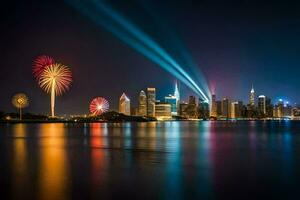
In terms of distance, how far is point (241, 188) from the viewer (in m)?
17.7

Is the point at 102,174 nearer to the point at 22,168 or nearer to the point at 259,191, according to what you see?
the point at 22,168

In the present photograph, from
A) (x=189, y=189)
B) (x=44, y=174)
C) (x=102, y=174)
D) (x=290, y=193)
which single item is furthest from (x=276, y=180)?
(x=44, y=174)

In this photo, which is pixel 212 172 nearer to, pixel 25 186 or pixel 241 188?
pixel 241 188

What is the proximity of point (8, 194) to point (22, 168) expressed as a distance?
8715mm

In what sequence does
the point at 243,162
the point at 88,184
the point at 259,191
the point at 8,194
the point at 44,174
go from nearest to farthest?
the point at 8,194 < the point at 259,191 < the point at 88,184 < the point at 44,174 < the point at 243,162

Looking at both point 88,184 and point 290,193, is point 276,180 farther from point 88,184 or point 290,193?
point 88,184

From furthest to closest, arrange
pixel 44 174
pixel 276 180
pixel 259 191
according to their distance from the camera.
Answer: pixel 44 174 < pixel 276 180 < pixel 259 191

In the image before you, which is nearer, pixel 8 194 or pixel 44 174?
pixel 8 194

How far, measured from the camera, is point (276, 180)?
20.2m

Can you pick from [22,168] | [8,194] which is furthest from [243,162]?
[8,194]

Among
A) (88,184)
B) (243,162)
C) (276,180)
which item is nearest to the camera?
→ (88,184)

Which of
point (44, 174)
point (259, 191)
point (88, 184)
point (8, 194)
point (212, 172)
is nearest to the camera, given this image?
point (8, 194)

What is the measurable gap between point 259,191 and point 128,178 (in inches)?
268

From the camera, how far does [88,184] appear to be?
728 inches
